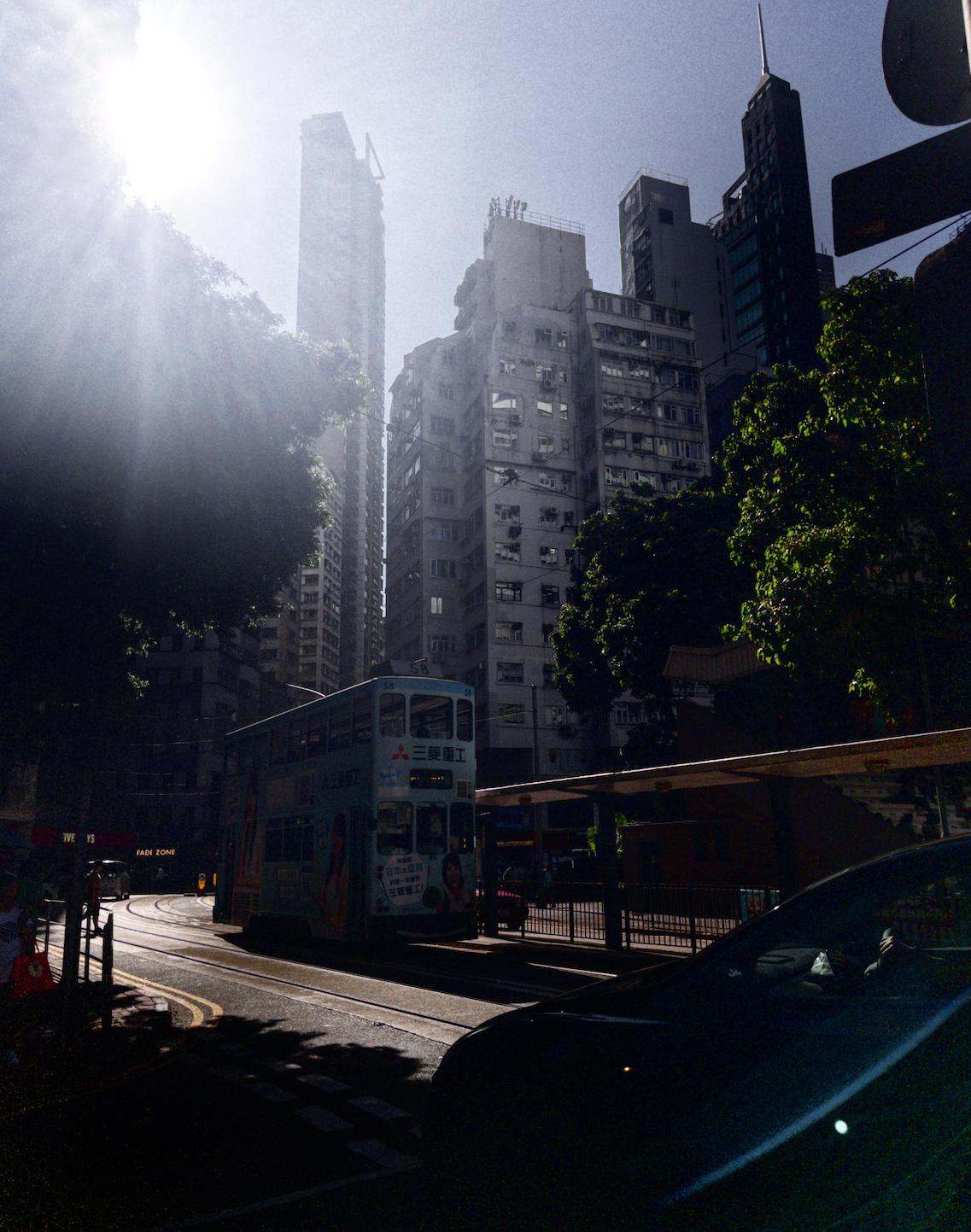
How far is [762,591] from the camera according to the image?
14.9 meters

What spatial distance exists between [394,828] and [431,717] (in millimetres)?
2208

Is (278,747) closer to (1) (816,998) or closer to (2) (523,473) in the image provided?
(1) (816,998)

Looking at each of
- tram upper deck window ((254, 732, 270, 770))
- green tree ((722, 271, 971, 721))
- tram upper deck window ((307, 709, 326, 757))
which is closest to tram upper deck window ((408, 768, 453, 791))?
tram upper deck window ((307, 709, 326, 757))

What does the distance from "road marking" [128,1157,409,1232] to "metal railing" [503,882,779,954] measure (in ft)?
31.5

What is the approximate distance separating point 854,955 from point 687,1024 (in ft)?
1.70

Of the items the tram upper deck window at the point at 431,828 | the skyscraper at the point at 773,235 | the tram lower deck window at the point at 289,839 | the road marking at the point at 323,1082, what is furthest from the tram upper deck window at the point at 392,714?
the skyscraper at the point at 773,235

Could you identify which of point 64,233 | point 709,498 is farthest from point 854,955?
point 709,498

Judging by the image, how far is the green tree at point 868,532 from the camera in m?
13.9

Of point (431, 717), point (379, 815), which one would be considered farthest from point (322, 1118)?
point (431, 717)

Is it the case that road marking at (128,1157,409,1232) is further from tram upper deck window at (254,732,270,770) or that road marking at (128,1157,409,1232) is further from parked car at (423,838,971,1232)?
tram upper deck window at (254,732,270,770)

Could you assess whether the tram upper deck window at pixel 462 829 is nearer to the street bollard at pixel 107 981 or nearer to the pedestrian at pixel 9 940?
the street bollard at pixel 107 981

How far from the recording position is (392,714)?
17.1 meters

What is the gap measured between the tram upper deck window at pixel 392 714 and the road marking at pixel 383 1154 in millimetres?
11387

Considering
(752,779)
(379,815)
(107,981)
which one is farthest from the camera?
(379,815)
